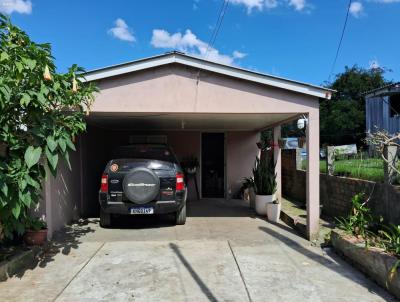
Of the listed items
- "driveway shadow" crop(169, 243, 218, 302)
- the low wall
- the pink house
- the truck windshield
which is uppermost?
the pink house

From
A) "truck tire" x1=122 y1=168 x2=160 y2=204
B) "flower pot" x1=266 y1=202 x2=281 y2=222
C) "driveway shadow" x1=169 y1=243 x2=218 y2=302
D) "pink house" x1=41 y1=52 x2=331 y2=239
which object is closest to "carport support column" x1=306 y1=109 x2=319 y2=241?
"pink house" x1=41 y1=52 x2=331 y2=239

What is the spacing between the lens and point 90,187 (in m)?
10.2

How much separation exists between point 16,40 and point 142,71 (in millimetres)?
2276

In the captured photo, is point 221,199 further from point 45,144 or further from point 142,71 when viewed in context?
point 45,144

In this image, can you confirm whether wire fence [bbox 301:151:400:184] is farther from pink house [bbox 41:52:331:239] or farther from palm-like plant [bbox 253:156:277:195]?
palm-like plant [bbox 253:156:277:195]

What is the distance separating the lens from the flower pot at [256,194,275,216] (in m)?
9.09

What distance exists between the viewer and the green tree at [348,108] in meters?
31.9

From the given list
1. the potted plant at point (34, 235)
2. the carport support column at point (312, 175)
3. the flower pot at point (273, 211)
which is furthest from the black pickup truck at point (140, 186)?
the carport support column at point (312, 175)

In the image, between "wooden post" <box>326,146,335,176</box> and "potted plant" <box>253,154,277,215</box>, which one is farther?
"potted plant" <box>253,154,277,215</box>

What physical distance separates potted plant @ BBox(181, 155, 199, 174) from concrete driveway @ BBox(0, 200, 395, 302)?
14.2 ft

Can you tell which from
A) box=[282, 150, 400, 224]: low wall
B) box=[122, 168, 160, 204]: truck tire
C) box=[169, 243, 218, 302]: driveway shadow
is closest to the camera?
box=[169, 243, 218, 302]: driveway shadow

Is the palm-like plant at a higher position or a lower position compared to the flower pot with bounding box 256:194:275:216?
higher

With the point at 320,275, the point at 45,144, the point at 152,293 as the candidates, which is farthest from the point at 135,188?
the point at 320,275

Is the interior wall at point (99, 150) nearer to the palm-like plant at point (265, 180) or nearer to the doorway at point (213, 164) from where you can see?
the doorway at point (213, 164)
